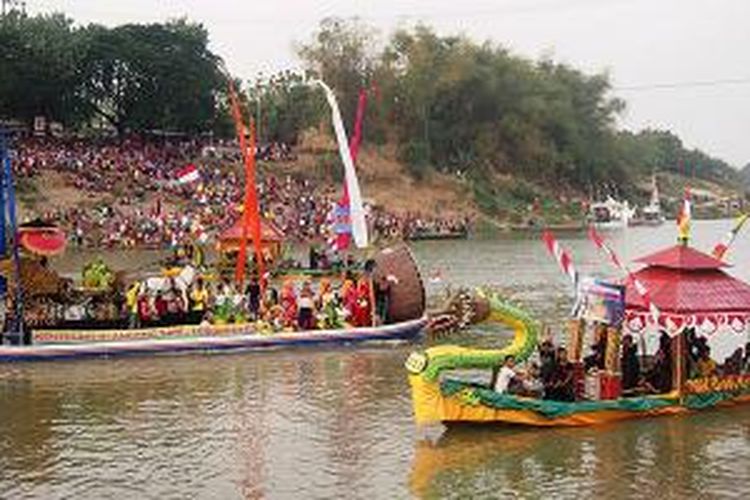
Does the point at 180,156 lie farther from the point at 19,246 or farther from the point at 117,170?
the point at 19,246

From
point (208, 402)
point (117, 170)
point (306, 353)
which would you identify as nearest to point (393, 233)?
point (117, 170)

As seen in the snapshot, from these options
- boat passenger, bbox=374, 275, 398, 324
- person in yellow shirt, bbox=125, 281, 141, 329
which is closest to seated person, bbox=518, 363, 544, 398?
boat passenger, bbox=374, 275, 398, 324

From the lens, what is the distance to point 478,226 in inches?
3506

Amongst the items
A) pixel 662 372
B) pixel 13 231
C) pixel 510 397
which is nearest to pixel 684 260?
pixel 662 372

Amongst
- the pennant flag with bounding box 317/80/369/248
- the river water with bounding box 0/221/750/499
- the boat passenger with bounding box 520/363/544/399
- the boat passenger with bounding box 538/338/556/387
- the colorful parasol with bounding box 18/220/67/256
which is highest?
the pennant flag with bounding box 317/80/369/248

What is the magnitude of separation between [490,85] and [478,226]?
58.6ft

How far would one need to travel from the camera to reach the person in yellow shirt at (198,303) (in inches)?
1033

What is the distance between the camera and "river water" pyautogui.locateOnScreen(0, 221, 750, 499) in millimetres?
15047

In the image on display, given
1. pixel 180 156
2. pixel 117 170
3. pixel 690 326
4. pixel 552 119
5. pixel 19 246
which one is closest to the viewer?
pixel 690 326

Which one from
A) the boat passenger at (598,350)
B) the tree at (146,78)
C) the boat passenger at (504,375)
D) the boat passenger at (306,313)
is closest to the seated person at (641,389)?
the boat passenger at (598,350)

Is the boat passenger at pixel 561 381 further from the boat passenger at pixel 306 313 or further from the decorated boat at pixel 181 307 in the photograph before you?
the boat passenger at pixel 306 313

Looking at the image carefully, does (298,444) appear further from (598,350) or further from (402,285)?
(402,285)

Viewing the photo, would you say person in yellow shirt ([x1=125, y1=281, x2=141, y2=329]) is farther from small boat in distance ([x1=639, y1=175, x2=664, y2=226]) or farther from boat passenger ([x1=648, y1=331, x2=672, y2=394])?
small boat in distance ([x1=639, y1=175, x2=664, y2=226])

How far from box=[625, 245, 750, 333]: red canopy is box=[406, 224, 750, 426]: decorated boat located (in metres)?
0.02
